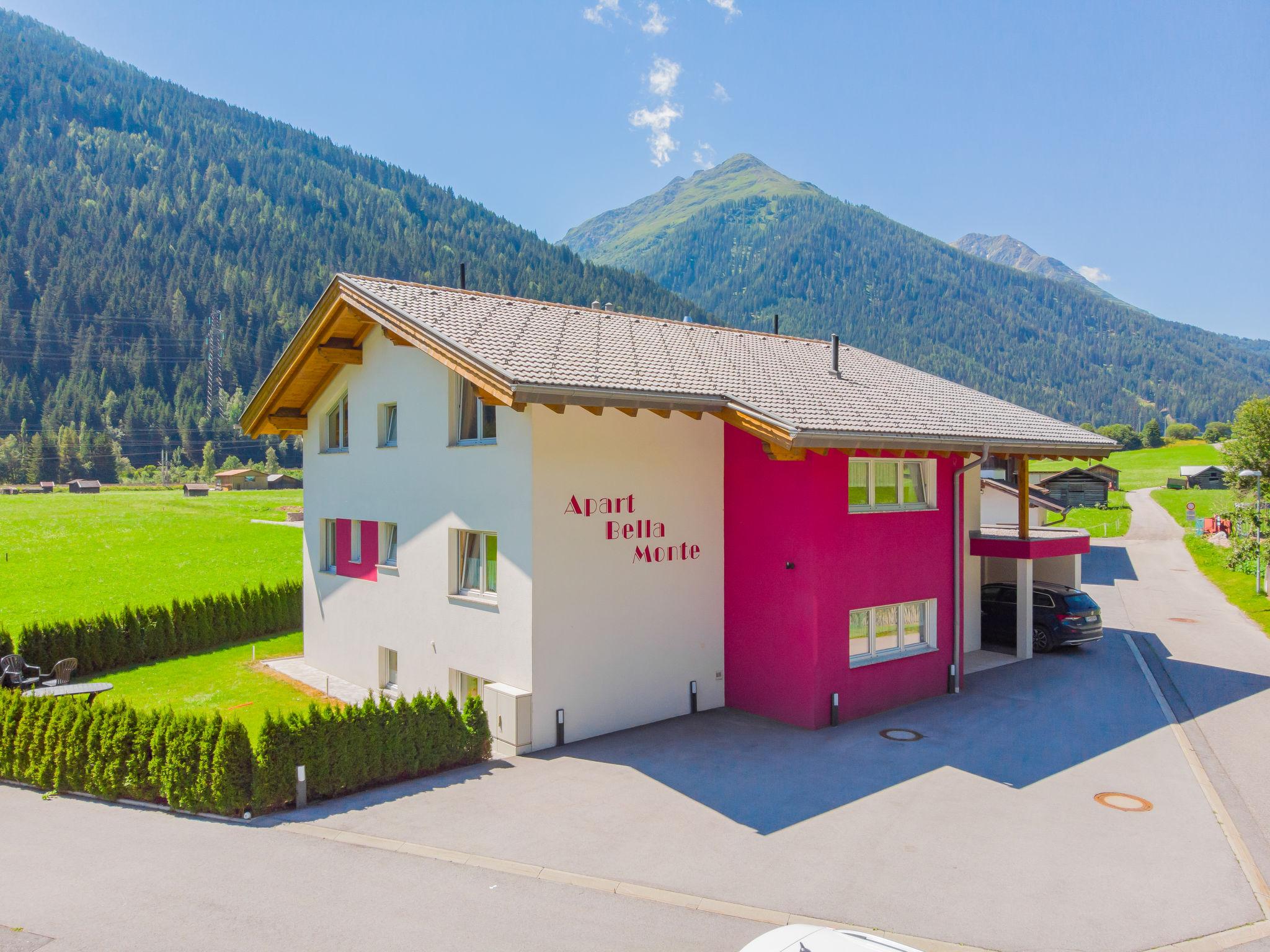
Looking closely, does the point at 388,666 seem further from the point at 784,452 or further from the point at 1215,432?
the point at 1215,432

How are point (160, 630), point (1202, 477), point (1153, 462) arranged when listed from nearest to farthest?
point (160, 630), point (1202, 477), point (1153, 462)

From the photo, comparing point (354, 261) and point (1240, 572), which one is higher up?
point (354, 261)

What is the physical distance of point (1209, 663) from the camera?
18797mm

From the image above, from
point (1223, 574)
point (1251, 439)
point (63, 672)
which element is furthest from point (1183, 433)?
point (63, 672)

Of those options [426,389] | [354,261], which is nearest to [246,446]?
[354,261]

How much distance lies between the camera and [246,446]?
134 meters

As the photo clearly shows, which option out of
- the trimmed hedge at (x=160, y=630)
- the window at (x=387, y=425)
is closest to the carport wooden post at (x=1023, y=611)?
the window at (x=387, y=425)

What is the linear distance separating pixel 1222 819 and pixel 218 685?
20.2 metres

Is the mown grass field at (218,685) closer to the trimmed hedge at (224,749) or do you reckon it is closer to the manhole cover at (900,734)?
the trimmed hedge at (224,749)

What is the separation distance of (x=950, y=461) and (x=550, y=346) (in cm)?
864

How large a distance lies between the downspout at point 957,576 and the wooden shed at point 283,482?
103 m

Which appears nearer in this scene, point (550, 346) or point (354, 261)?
point (550, 346)

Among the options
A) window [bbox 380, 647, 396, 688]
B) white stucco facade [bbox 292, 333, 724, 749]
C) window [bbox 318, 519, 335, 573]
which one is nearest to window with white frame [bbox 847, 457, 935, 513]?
white stucco facade [bbox 292, 333, 724, 749]

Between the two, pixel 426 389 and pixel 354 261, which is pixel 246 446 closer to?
pixel 354 261
